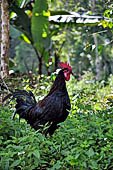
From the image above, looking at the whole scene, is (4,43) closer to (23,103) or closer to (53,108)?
(23,103)

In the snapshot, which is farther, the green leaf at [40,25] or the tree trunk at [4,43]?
the green leaf at [40,25]

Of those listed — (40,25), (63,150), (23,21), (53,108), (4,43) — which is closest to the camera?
(63,150)

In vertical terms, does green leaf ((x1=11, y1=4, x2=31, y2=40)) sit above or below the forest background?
above

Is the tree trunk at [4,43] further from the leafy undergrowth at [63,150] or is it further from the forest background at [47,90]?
the leafy undergrowth at [63,150]

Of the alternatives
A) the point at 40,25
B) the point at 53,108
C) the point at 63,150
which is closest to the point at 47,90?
the point at 53,108

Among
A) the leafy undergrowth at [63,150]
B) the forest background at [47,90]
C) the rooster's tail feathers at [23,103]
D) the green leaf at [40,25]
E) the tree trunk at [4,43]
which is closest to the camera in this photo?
the leafy undergrowth at [63,150]

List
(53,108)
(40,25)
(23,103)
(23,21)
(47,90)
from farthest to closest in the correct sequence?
(23,21) → (40,25) → (47,90) → (23,103) → (53,108)

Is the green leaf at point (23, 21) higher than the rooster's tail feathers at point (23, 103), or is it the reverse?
the green leaf at point (23, 21)

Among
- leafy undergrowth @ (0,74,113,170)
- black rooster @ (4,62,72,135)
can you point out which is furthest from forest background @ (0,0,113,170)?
black rooster @ (4,62,72,135)

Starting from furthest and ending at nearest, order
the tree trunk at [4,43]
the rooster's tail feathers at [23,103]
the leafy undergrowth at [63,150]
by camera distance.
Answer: the tree trunk at [4,43]
the rooster's tail feathers at [23,103]
the leafy undergrowth at [63,150]

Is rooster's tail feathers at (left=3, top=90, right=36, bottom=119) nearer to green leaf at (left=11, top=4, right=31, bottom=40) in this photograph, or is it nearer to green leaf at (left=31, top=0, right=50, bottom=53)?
green leaf at (left=31, top=0, right=50, bottom=53)

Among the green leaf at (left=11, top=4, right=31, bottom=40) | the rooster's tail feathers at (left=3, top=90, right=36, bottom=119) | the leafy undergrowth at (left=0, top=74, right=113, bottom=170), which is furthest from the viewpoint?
the green leaf at (left=11, top=4, right=31, bottom=40)

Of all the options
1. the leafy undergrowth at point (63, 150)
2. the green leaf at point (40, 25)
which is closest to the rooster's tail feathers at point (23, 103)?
the leafy undergrowth at point (63, 150)

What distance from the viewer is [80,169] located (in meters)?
2.13
